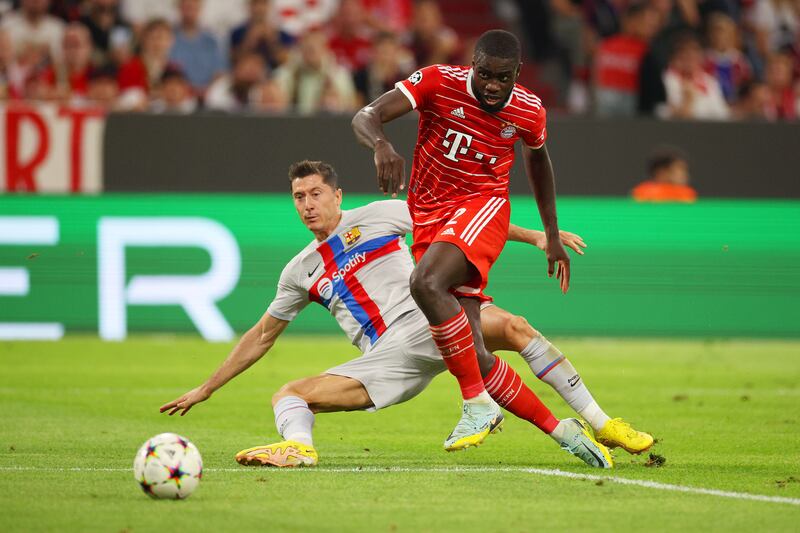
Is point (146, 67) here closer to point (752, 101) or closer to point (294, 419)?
point (752, 101)

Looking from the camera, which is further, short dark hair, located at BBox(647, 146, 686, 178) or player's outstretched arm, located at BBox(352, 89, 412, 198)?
short dark hair, located at BBox(647, 146, 686, 178)

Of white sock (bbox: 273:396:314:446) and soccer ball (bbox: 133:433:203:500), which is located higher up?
soccer ball (bbox: 133:433:203:500)

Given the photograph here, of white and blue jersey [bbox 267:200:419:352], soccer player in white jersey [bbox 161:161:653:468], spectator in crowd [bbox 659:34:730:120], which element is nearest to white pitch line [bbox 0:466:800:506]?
soccer player in white jersey [bbox 161:161:653:468]

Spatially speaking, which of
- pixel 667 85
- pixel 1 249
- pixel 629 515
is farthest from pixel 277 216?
pixel 629 515

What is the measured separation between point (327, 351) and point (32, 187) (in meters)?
4.33

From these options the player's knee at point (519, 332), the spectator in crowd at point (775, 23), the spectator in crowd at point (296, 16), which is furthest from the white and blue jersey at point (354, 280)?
the spectator in crowd at point (775, 23)

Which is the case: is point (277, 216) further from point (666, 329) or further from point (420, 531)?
point (420, 531)

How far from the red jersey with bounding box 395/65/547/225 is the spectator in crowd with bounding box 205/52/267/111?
9496 millimetres

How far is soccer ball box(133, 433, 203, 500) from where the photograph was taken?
5996 mm

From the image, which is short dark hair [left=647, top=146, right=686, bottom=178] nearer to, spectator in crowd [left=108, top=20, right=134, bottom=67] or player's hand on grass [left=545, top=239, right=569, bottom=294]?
spectator in crowd [left=108, top=20, right=134, bottom=67]

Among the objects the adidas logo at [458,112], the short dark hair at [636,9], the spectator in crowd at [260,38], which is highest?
the adidas logo at [458,112]

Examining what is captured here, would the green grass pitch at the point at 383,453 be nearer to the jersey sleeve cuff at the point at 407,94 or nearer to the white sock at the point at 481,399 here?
the white sock at the point at 481,399

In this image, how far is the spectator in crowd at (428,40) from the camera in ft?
58.3

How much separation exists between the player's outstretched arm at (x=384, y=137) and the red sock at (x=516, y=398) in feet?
4.06
